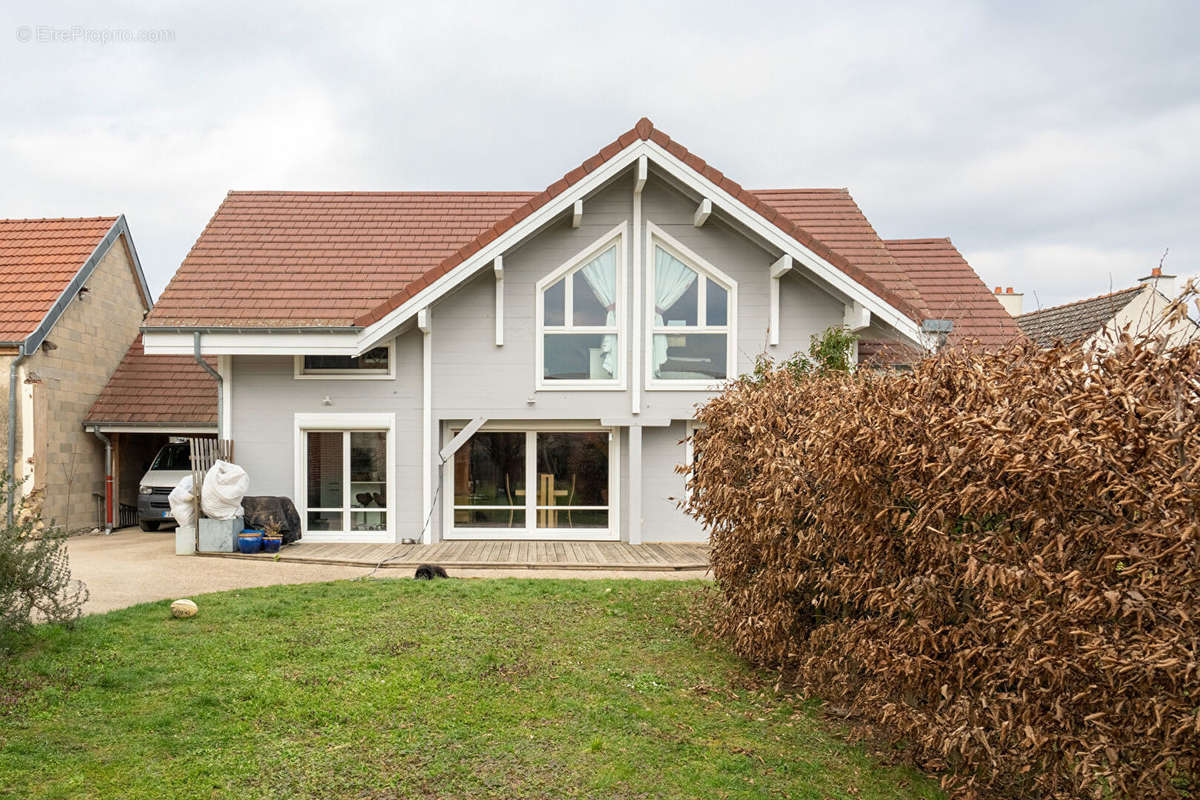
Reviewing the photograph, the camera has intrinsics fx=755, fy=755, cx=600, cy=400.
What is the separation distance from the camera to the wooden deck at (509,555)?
11.5 meters

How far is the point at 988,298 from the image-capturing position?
15.4 m

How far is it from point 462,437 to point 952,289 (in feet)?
34.0

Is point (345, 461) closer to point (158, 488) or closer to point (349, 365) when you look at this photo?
point (349, 365)

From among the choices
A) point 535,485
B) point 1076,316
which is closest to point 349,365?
point 535,485

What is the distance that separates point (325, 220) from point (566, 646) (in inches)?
499

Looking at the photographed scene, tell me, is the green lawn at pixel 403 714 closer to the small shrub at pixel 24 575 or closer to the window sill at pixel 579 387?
the small shrub at pixel 24 575

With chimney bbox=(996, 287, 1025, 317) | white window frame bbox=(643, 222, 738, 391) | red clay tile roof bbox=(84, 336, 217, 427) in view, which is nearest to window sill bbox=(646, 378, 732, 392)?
white window frame bbox=(643, 222, 738, 391)

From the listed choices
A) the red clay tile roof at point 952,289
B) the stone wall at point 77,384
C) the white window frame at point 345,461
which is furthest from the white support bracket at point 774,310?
the stone wall at point 77,384

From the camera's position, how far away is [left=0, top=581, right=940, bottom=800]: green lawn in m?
4.34

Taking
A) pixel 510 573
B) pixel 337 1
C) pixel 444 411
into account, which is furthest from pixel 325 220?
pixel 510 573

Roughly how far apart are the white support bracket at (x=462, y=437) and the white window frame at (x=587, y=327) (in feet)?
3.90

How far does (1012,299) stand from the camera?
91.9ft

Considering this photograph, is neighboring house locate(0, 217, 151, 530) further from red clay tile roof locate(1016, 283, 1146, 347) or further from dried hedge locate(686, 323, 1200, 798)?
red clay tile roof locate(1016, 283, 1146, 347)

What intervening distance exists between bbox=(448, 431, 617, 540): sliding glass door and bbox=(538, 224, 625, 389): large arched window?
1.16m
